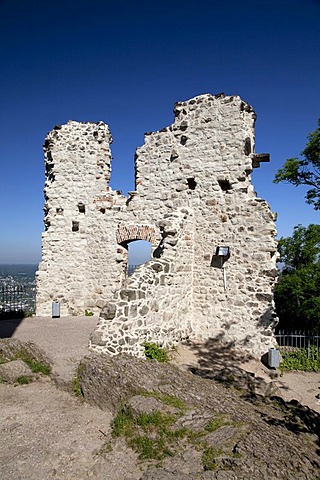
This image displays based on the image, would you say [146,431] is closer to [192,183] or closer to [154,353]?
[154,353]

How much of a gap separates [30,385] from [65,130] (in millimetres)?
8640

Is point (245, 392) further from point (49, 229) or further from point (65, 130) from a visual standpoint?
point (65, 130)

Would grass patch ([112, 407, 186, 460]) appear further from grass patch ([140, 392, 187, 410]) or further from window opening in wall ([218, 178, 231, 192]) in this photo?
window opening in wall ([218, 178, 231, 192])

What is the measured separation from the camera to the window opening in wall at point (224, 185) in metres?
8.84

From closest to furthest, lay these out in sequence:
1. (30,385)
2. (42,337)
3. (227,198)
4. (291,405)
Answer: (291,405)
(30,385)
(42,337)
(227,198)

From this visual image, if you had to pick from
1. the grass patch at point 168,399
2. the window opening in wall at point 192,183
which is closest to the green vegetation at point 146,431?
the grass patch at point 168,399

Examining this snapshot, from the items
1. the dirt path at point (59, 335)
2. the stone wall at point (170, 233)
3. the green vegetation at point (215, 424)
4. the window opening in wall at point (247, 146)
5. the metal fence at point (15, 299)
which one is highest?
the window opening in wall at point (247, 146)

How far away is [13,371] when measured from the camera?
6289 mm

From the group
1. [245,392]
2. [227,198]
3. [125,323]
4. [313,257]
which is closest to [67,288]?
[125,323]

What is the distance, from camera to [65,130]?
11625 mm

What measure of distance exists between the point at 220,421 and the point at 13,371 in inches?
162

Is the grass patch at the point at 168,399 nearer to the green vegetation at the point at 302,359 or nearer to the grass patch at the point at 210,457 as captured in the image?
the grass patch at the point at 210,457

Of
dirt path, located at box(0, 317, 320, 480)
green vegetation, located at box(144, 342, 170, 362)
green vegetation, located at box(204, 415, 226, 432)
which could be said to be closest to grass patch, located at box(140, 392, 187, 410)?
green vegetation, located at box(204, 415, 226, 432)

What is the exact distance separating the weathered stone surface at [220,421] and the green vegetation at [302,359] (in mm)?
4728
